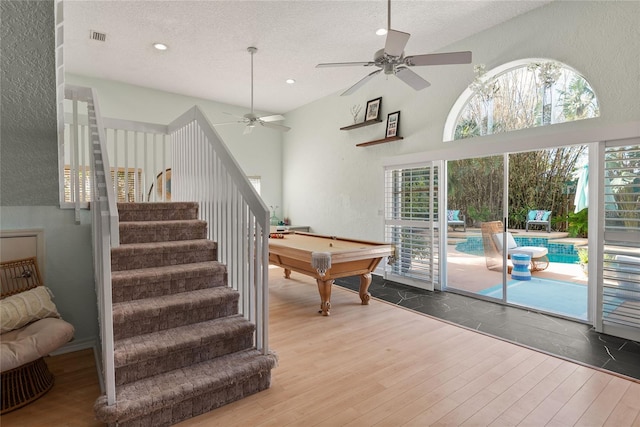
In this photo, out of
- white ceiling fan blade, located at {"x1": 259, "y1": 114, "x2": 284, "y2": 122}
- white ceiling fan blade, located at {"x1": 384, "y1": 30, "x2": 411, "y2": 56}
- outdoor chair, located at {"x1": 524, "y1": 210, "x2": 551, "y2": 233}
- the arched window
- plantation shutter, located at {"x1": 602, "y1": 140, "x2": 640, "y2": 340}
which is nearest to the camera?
white ceiling fan blade, located at {"x1": 384, "y1": 30, "x2": 411, "y2": 56}

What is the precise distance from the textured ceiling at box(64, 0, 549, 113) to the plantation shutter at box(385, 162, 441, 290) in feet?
5.31

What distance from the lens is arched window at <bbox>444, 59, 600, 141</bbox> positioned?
371cm

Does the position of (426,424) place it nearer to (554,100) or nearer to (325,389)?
(325,389)

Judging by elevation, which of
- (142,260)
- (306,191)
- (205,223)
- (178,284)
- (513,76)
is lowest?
(178,284)

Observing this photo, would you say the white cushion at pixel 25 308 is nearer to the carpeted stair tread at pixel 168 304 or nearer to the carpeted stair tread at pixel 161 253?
the carpeted stair tread at pixel 161 253

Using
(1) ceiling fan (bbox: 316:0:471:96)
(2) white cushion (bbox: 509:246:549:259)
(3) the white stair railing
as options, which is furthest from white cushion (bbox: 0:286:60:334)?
(2) white cushion (bbox: 509:246:549:259)

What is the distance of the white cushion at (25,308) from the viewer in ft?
7.27

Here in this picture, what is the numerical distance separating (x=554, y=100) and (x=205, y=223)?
13.5 ft

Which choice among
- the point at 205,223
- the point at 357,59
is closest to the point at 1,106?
the point at 205,223

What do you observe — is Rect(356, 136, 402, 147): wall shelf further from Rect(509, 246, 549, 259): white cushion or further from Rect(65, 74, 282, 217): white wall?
Rect(509, 246, 549, 259): white cushion

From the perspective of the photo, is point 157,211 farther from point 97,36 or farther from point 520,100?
point 520,100

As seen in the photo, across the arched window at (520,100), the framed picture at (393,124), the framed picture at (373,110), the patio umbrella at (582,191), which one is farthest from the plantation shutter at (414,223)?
the patio umbrella at (582,191)

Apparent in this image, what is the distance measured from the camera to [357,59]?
5094 millimetres

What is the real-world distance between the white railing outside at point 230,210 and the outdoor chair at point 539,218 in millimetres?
5563
